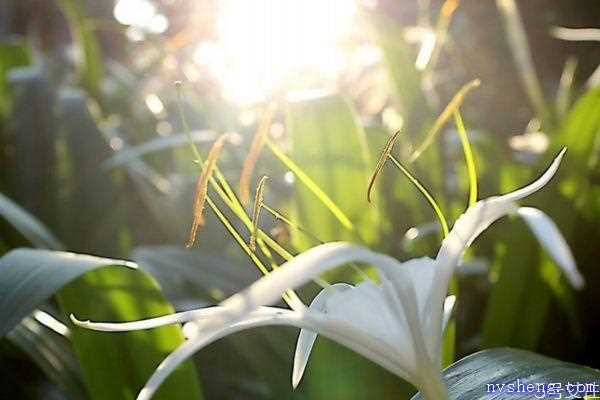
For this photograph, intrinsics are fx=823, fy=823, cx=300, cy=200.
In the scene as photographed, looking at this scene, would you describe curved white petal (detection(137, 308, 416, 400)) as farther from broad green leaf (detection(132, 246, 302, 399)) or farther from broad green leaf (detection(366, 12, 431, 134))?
broad green leaf (detection(366, 12, 431, 134))

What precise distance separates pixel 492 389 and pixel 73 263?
22 centimetres

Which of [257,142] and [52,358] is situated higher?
[257,142]

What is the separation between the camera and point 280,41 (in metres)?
0.86

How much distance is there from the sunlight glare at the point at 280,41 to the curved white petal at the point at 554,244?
1.21ft

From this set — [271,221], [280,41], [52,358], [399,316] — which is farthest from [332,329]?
[280,41]

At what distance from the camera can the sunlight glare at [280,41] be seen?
0.78 m

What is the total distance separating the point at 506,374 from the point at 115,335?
205 millimetres

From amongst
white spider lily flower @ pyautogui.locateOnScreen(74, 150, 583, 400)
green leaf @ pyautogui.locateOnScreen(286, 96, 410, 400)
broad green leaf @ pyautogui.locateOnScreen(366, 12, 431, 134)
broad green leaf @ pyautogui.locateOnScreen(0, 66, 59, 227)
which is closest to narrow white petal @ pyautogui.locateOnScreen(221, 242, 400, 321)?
white spider lily flower @ pyautogui.locateOnScreen(74, 150, 583, 400)

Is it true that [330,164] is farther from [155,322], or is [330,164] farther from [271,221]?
[155,322]

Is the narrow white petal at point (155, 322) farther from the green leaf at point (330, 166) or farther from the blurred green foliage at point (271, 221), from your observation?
the green leaf at point (330, 166)

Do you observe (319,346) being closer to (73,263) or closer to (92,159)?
(73,263)

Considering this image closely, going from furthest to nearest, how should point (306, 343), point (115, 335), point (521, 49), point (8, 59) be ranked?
point (8, 59)
point (521, 49)
point (115, 335)
point (306, 343)

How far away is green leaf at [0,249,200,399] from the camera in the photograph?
43 centimetres

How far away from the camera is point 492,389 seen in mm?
360
